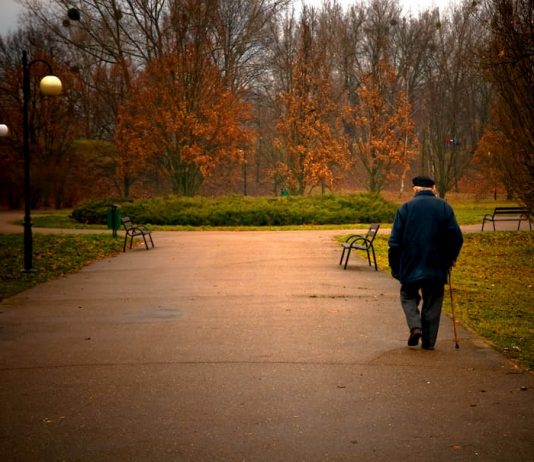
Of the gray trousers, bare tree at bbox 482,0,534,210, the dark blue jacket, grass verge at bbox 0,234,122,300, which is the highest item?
bare tree at bbox 482,0,534,210

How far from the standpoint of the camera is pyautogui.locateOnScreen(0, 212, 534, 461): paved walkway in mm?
4863

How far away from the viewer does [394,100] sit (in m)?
50.7

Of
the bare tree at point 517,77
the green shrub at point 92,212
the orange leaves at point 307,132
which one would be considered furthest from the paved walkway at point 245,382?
the orange leaves at point 307,132

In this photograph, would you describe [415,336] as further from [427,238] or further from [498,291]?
[498,291]

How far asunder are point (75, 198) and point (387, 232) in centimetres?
2316

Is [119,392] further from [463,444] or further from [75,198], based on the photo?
[75,198]

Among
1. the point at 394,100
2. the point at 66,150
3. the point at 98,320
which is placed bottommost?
the point at 98,320

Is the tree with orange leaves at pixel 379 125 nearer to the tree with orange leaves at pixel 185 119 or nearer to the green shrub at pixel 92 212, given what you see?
the tree with orange leaves at pixel 185 119

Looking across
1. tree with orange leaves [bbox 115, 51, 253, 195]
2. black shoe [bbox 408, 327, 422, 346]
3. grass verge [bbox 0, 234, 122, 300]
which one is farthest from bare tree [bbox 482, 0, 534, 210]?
tree with orange leaves [bbox 115, 51, 253, 195]

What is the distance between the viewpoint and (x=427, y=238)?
7699 millimetres

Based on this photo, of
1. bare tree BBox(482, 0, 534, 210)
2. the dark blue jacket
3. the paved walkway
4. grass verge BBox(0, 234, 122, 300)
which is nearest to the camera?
the paved walkway

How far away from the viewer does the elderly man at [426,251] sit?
303 inches

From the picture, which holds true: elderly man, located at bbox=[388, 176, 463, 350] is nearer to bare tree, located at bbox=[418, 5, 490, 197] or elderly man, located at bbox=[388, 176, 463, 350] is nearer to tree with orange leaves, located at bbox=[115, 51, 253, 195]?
tree with orange leaves, located at bbox=[115, 51, 253, 195]

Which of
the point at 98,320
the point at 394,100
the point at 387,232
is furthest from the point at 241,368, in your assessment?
the point at 394,100
